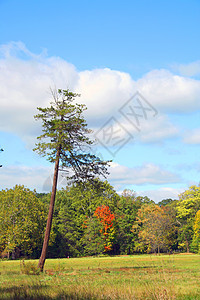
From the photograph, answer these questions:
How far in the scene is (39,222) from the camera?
67125 millimetres

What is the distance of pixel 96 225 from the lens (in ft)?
264

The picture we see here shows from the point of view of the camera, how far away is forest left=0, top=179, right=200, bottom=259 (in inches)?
2496

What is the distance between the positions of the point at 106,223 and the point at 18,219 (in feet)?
86.6

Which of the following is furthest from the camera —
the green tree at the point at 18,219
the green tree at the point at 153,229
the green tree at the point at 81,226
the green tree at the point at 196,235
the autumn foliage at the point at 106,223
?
the green tree at the point at 153,229

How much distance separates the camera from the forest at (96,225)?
208 feet

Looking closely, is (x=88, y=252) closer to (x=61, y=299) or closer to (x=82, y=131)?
(x=82, y=131)

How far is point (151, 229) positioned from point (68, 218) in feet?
69.5

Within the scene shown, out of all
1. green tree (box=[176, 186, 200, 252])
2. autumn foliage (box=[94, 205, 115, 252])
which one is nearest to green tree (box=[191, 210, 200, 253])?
green tree (box=[176, 186, 200, 252])

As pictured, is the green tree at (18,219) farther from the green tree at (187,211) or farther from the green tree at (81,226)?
the green tree at (187,211)

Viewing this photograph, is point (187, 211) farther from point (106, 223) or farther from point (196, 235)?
point (106, 223)

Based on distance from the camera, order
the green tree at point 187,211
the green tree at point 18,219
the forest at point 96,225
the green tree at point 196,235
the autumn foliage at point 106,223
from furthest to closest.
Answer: the green tree at point 187,211 < the autumn foliage at point 106,223 < the green tree at point 196,235 < the forest at point 96,225 < the green tree at point 18,219

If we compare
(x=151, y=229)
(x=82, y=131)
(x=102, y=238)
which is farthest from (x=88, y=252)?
(x=82, y=131)

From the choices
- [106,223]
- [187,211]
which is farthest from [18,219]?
[187,211]

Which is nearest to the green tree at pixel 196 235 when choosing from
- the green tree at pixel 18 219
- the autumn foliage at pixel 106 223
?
the autumn foliage at pixel 106 223
